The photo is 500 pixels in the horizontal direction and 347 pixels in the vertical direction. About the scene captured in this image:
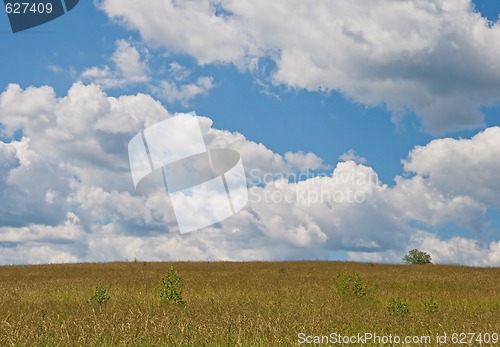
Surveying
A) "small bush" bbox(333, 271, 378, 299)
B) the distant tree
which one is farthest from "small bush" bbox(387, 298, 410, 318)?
the distant tree

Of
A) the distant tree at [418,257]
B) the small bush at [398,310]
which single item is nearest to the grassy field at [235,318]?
the small bush at [398,310]

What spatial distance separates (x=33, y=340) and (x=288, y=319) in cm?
428

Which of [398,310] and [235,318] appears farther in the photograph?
[398,310]

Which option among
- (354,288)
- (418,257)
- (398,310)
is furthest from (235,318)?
(418,257)

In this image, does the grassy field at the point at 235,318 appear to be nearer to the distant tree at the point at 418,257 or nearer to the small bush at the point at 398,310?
the small bush at the point at 398,310

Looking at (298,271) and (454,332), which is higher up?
(298,271)

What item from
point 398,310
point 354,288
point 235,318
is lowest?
point 235,318

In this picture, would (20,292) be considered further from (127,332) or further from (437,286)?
(437,286)

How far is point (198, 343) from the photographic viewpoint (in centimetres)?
732

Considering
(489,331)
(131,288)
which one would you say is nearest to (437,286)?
(131,288)

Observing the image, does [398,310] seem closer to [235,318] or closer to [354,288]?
[235,318]

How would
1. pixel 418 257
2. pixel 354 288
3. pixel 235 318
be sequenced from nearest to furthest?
pixel 235 318, pixel 354 288, pixel 418 257

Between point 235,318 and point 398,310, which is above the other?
point 398,310

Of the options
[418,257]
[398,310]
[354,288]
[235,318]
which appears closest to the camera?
[235,318]
